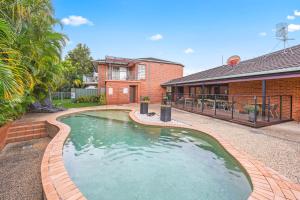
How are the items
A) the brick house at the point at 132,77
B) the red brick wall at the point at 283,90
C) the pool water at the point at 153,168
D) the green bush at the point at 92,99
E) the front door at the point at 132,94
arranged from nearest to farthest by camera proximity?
the pool water at the point at 153,168 → the red brick wall at the point at 283,90 → the green bush at the point at 92,99 → the brick house at the point at 132,77 → the front door at the point at 132,94

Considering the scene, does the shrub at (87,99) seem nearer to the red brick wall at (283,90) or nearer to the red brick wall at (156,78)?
the red brick wall at (156,78)

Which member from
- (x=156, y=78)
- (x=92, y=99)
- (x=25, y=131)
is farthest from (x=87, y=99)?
(x=25, y=131)

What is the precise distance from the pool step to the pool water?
2.31 meters

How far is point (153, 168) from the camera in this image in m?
4.02

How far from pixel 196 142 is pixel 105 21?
15.4 m

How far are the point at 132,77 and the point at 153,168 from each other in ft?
62.9

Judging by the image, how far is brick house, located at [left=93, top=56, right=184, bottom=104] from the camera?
19734mm

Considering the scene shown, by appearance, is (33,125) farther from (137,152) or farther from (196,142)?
(196,142)

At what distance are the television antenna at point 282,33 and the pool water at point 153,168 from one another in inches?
427

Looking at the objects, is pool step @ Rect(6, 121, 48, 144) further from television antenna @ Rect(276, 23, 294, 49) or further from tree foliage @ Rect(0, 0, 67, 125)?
television antenna @ Rect(276, 23, 294, 49)

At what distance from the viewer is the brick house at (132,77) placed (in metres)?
19.7

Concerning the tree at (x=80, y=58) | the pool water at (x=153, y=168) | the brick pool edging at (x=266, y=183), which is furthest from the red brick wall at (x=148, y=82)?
the brick pool edging at (x=266, y=183)

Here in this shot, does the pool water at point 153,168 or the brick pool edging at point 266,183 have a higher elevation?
the brick pool edging at point 266,183

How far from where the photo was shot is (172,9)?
14.8 meters
